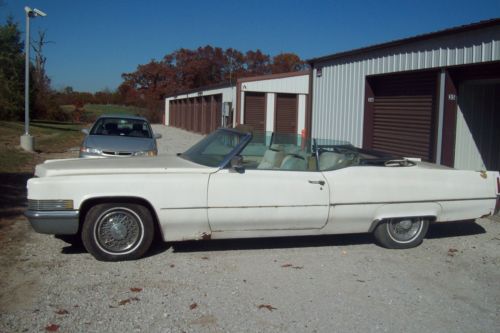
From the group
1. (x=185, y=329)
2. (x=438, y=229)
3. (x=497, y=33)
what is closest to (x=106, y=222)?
(x=185, y=329)

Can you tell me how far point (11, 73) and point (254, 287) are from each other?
1598 inches

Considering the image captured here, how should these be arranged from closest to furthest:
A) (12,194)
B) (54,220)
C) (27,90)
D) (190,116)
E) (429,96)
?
(54,220) < (12,194) < (429,96) < (27,90) < (190,116)

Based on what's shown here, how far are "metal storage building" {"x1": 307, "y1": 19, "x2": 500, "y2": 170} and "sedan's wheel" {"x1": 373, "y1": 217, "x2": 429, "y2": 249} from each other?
12.1ft

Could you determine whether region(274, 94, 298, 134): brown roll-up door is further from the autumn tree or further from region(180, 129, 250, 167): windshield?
the autumn tree

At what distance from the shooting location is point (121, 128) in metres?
12.3

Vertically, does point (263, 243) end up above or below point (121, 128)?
below

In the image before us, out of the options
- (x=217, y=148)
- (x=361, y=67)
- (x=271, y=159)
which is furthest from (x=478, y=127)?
(x=217, y=148)

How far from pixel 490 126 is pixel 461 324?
7412 millimetres

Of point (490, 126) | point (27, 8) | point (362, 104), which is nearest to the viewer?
point (490, 126)

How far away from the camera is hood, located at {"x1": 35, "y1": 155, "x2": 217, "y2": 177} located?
5598 millimetres

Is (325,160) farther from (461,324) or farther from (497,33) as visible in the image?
(497,33)

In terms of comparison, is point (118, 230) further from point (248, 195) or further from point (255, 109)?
point (255, 109)

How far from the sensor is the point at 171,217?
5602 mm

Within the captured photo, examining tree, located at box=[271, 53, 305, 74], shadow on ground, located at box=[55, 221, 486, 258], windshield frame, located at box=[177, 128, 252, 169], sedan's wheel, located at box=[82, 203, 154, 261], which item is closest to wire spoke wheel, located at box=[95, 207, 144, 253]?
sedan's wheel, located at box=[82, 203, 154, 261]
